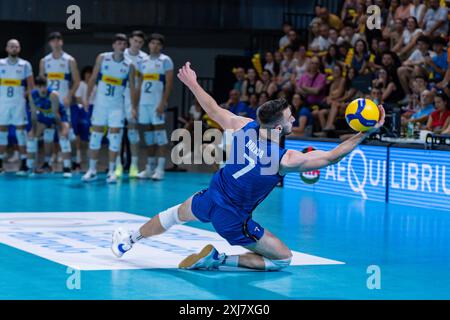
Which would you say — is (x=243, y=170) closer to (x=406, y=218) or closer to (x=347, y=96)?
(x=406, y=218)

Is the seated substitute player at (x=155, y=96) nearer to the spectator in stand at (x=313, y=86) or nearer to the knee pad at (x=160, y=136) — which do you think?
the knee pad at (x=160, y=136)

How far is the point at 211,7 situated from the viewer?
22.6m

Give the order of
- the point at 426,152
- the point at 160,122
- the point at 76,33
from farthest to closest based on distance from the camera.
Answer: the point at 76,33, the point at 160,122, the point at 426,152

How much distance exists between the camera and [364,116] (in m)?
7.21

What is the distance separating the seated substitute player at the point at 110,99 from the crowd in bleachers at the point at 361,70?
133 inches

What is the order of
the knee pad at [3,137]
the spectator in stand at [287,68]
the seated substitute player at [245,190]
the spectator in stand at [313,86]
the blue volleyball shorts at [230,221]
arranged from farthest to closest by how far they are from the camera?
1. the spectator in stand at [287,68]
2. the spectator in stand at [313,86]
3. the knee pad at [3,137]
4. the blue volleyball shorts at [230,221]
5. the seated substitute player at [245,190]

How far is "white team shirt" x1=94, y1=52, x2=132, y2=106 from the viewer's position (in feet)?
50.8

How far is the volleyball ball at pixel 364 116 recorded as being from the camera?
7160mm

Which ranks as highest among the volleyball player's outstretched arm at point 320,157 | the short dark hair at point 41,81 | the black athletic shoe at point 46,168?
the short dark hair at point 41,81

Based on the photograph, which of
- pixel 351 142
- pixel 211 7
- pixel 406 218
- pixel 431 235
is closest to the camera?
pixel 351 142

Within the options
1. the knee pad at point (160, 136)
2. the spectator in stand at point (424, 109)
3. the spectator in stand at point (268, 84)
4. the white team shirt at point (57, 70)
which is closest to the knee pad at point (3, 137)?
the white team shirt at point (57, 70)

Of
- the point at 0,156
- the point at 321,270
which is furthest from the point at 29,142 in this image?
the point at 321,270

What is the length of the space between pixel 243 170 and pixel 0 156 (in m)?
9.75

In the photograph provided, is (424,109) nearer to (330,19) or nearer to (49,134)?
(330,19)
